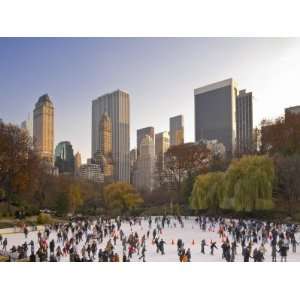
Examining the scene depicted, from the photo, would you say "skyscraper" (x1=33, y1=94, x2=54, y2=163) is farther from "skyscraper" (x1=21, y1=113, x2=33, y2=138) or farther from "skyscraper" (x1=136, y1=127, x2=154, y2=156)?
"skyscraper" (x1=136, y1=127, x2=154, y2=156)

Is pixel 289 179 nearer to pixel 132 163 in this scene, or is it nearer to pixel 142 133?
pixel 142 133

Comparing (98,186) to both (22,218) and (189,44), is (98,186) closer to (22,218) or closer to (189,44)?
(22,218)

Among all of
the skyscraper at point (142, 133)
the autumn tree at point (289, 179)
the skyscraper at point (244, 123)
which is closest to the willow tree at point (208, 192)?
the skyscraper at point (244, 123)

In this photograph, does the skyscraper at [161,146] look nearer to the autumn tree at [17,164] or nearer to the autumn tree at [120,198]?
the autumn tree at [120,198]

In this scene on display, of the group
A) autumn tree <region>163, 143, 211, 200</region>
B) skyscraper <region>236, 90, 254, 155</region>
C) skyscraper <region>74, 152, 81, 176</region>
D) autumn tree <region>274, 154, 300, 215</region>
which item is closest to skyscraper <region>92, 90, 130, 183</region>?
skyscraper <region>74, 152, 81, 176</region>
